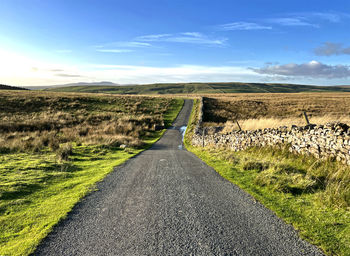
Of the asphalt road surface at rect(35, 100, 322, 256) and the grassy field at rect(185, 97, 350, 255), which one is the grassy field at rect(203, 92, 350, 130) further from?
the asphalt road surface at rect(35, 100, 322, 256)

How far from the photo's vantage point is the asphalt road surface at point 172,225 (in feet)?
12.3

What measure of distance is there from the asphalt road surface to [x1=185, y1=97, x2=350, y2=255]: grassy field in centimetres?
36

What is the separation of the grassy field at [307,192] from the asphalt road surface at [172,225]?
1.19 feet

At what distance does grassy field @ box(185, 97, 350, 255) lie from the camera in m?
4.10

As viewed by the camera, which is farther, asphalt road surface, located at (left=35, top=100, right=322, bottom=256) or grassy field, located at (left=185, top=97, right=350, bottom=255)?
grassy field, located at (left=185, top=97, right=350, bottom=255)

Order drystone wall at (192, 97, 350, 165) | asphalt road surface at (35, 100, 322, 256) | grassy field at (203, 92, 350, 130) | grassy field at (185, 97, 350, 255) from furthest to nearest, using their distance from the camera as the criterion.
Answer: grassy field at (203, 92, 350, 130) → drystone wall at (192, 97, 350, 165) → grassy field at (185, 97, 350, 255) → asphalt road surface at (35, 100, 322, 256)

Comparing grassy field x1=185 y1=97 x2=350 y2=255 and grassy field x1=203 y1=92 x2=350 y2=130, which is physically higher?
grassy field x1=203 y1=92 x2=350 y2=130

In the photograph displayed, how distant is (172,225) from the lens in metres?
4.53

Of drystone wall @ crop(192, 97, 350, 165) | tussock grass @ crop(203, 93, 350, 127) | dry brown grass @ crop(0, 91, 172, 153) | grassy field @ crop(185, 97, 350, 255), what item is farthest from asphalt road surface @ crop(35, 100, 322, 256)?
tussock grass @ crop(203, 93, 350, 127)

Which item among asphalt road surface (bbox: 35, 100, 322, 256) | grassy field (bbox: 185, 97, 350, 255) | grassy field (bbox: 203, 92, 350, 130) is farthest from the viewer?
grassy field (bbox: 203, 92, 350, 130)

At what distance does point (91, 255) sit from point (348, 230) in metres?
5.03

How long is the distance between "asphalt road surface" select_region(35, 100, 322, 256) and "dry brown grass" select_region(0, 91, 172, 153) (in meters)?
10.1

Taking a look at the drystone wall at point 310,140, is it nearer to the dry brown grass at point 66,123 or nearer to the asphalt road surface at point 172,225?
the asphalt road surface at point 172,225

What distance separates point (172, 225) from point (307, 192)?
4185 millimetres
